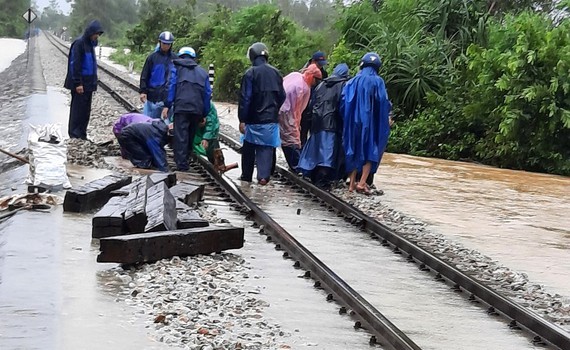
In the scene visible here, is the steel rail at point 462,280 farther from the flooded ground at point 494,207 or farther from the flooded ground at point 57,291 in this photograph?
→ the flooded ground at point 57,291

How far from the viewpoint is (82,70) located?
48.2 feet

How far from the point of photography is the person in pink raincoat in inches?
555

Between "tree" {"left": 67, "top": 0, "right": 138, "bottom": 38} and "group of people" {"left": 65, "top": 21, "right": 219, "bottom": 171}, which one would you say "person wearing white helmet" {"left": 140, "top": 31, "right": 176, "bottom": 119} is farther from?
"tree" {"left": 67, "top": 0, "right": 138, "bottom": 38}

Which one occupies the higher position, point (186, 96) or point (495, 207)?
point (186, 96)

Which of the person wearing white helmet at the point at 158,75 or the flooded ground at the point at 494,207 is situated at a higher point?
the person wearing white helmet at the point at 158,75

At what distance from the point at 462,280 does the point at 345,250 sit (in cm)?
167

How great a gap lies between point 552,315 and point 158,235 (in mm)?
3175

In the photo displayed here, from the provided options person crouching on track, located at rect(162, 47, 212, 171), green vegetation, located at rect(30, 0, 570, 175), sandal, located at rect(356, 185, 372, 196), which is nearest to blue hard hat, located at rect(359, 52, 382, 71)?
sandal, located at rect(356, 185, 372, 196)

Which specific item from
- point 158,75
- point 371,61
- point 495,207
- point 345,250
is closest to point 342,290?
point 345,250

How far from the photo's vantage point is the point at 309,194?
1298cm

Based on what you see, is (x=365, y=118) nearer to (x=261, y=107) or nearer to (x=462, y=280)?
(x=261, y=107)

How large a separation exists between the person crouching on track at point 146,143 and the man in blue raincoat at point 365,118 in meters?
2.56

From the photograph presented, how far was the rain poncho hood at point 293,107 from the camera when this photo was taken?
1410cm

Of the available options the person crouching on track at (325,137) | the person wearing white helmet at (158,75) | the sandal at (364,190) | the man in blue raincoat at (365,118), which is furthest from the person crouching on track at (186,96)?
the sandal at (364,190)
